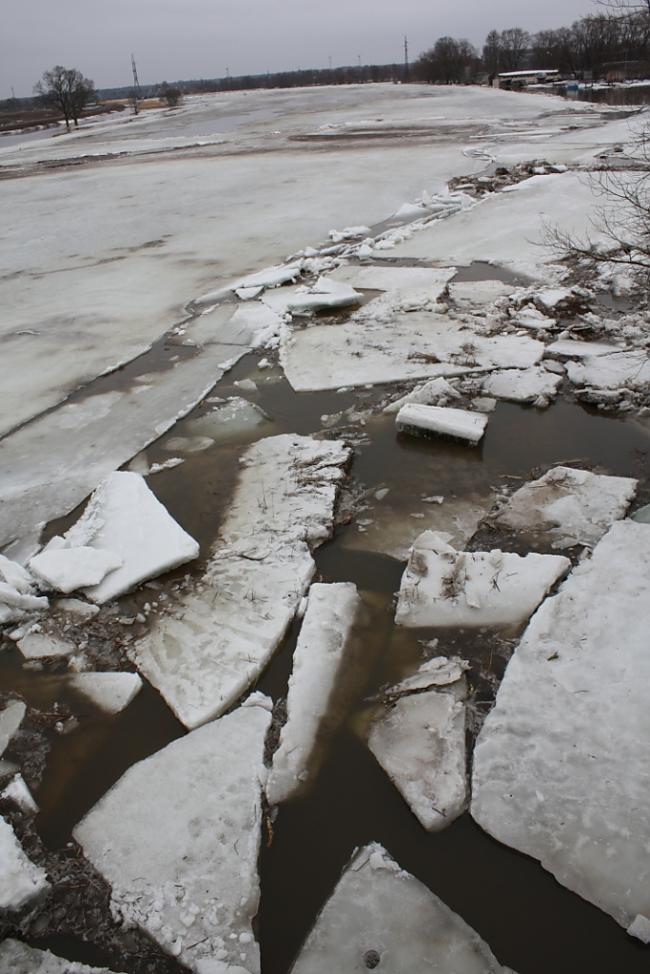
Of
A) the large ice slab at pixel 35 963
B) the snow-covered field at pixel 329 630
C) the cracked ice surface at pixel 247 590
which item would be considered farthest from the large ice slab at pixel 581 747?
the large ice slab at pixel 35 963

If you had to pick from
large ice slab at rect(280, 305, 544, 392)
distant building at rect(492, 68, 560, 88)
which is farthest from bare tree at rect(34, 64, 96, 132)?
large ice slab at rect(280, 305, 544, 392)

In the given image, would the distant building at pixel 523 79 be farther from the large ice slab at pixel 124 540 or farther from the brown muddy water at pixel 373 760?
the large ice slab at pixel 124 540

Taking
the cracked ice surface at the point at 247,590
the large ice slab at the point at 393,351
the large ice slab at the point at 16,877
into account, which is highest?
the large ice slab at the point at 393,351

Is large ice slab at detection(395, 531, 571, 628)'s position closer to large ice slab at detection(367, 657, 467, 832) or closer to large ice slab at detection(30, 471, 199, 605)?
large ice slab at detection(367, 657, 467, 832)

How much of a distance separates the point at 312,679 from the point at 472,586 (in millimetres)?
921

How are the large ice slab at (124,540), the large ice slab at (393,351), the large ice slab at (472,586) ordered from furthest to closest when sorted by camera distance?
the large ice slab at (393,351)
the large ice slab at (124,540)
the large ice slab at (472,586)

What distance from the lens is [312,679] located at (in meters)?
2.70

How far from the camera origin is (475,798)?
7.25ft

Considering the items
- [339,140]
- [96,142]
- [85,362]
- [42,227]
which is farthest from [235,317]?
[96,142]

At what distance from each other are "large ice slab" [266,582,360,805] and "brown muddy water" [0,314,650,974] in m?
0.07

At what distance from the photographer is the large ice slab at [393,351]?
5.32 meters

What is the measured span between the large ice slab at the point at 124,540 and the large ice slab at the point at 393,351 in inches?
77.9

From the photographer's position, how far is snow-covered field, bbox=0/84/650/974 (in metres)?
1.98

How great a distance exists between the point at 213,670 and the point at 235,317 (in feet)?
16.0
